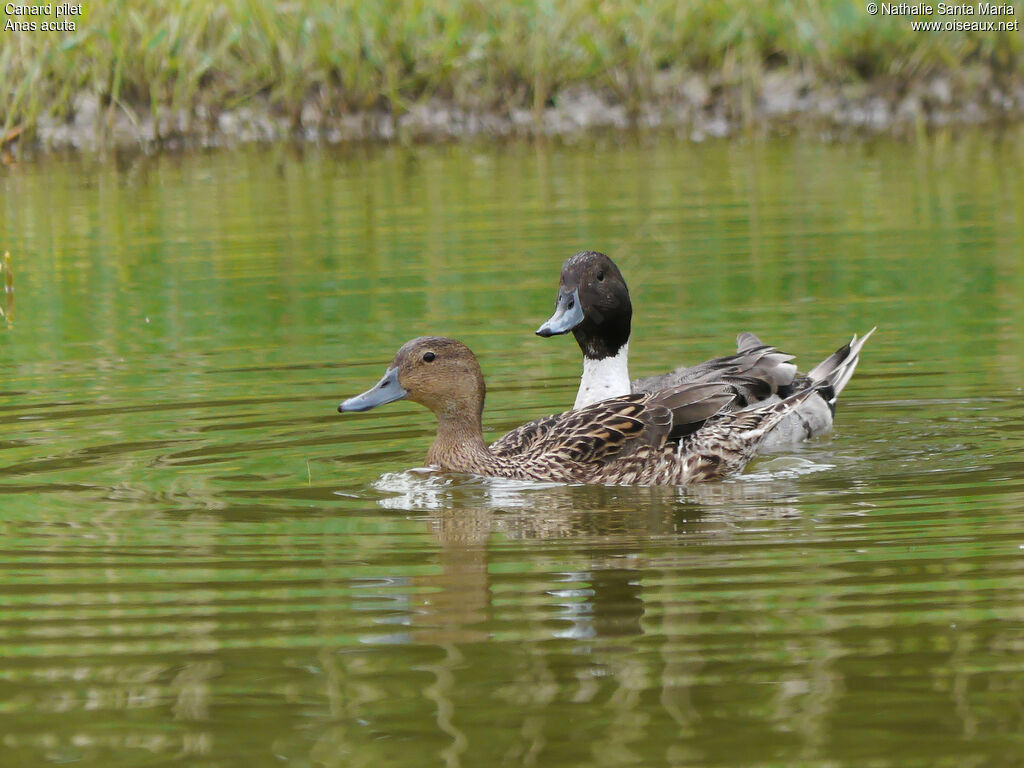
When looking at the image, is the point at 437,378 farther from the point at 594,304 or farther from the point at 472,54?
the point at 472,54

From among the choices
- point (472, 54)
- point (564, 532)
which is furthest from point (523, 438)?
point (472, 54)

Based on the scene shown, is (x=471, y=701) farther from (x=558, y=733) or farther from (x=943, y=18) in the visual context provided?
(x=943, y=18)

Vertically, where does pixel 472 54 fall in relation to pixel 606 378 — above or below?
above

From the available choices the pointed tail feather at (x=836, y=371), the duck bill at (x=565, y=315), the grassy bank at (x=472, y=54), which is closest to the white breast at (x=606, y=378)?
the duck bill at (x=565, y=315)

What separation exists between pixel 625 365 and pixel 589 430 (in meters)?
1.03

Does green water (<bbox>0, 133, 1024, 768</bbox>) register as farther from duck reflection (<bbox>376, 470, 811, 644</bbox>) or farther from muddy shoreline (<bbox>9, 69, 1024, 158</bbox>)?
muddy shoreline (<bbox>9, 69, 1024, 158</bbox>)

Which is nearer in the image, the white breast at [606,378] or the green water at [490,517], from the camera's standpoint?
the green water at [490,517]

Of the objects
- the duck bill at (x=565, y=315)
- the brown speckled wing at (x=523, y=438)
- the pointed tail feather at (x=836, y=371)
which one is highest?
the duck bill at (x=565, y=315)

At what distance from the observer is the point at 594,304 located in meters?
8.28

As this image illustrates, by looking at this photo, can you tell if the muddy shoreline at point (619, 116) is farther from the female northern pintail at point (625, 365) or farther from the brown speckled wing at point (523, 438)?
the brown speckled wing at point (523, 438)

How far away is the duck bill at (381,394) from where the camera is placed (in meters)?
7.52

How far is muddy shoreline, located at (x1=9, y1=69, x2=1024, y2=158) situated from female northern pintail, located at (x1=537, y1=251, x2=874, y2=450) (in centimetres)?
1320

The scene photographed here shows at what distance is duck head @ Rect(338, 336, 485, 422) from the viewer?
25.3 feet

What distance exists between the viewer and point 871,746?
391 centimetres
